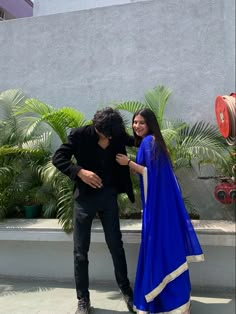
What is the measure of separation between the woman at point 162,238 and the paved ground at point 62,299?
485mm

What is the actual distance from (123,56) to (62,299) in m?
3.16

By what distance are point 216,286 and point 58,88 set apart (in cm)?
337

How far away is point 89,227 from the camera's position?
259 centimetres

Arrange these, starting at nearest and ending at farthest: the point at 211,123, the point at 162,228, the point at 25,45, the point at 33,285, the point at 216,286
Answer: the point at 162,228
the point at 216,286
the point at 33,285
the point at 211,123
the point at 25,45

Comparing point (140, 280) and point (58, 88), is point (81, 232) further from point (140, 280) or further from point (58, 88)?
point (58, 88)

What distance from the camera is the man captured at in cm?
252

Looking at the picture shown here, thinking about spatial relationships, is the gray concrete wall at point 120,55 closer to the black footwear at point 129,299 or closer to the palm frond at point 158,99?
the palm frond at point 158,99

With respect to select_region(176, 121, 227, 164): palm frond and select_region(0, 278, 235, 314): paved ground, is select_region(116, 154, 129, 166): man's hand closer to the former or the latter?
select_region(0, 278, 235, 314): paved ground

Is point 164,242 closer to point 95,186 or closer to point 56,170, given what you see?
point 95,186

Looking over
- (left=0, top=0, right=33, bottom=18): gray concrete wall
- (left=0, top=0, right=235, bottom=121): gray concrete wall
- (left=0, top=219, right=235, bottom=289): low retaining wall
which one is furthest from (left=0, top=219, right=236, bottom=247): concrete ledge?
(left=0, top=0, right=33, bottom=18): gray concrete wall

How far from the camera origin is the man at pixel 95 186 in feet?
8.28

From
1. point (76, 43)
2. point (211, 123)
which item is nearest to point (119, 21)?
point (76, 43)

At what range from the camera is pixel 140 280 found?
241cm

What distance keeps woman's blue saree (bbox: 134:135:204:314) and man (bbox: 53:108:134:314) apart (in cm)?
33
